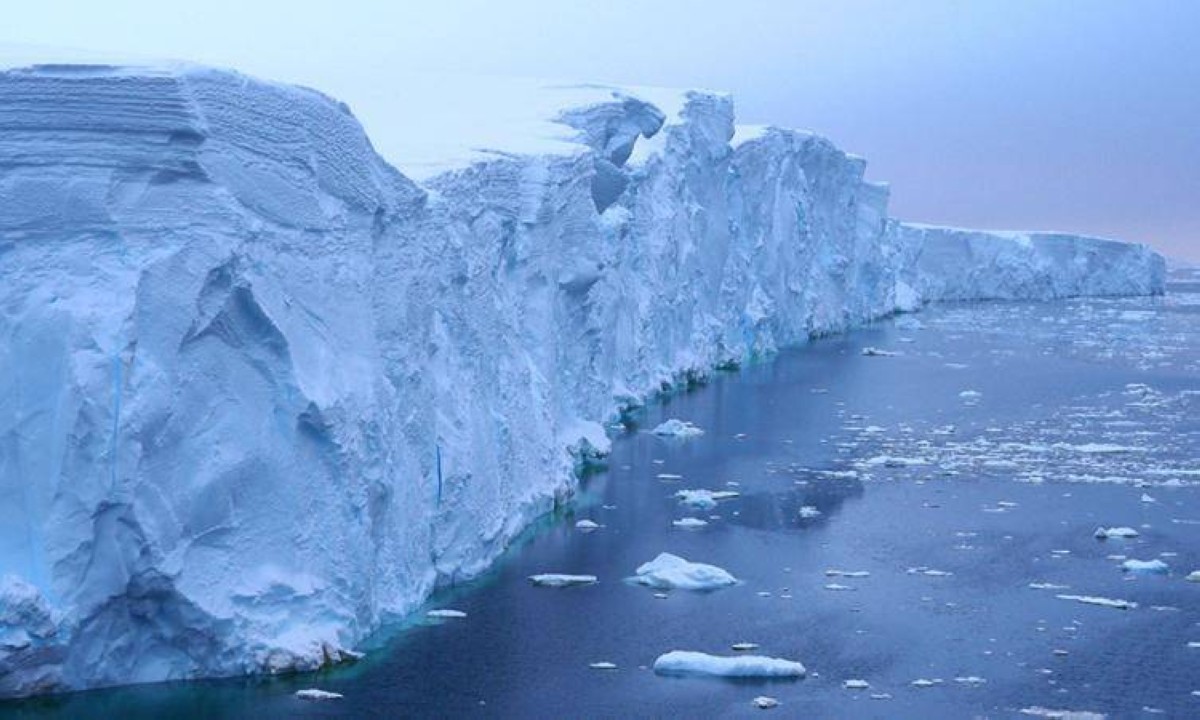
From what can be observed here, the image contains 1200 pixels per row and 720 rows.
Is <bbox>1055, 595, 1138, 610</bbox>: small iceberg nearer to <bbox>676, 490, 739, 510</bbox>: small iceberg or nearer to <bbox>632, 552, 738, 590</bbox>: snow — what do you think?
<bbox>632, 552, 738, 590</bbox>: snow

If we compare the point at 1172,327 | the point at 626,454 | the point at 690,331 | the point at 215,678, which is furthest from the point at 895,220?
the point at 215,678

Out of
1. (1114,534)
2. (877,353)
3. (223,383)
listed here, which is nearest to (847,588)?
(1114,534)

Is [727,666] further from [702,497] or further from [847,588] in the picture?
[702,497]

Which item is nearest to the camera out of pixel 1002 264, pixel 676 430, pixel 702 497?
pixel 702 497

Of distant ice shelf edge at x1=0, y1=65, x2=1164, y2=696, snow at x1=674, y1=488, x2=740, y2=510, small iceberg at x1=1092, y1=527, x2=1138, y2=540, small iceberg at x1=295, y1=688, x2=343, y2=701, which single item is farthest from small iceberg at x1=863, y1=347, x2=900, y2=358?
small iceberg at x1=295, y1=688, x2=343, y2=701

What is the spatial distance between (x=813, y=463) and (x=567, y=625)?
7.06 metres

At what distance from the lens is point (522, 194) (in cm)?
1283

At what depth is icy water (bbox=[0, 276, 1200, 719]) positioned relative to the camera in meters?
7.38

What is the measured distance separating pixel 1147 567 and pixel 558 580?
397 centimetres

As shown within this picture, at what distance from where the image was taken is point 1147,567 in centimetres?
1044

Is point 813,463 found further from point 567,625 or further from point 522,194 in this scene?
point 567,625

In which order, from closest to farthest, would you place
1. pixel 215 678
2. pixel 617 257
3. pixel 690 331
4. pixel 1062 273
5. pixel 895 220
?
pixel 215 678, pixel 617 257, pixel 690 331, pixel 895 220, pixel 1062 273

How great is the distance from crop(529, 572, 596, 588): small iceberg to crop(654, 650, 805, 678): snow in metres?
1.97

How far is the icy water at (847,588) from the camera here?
7.38 metres
